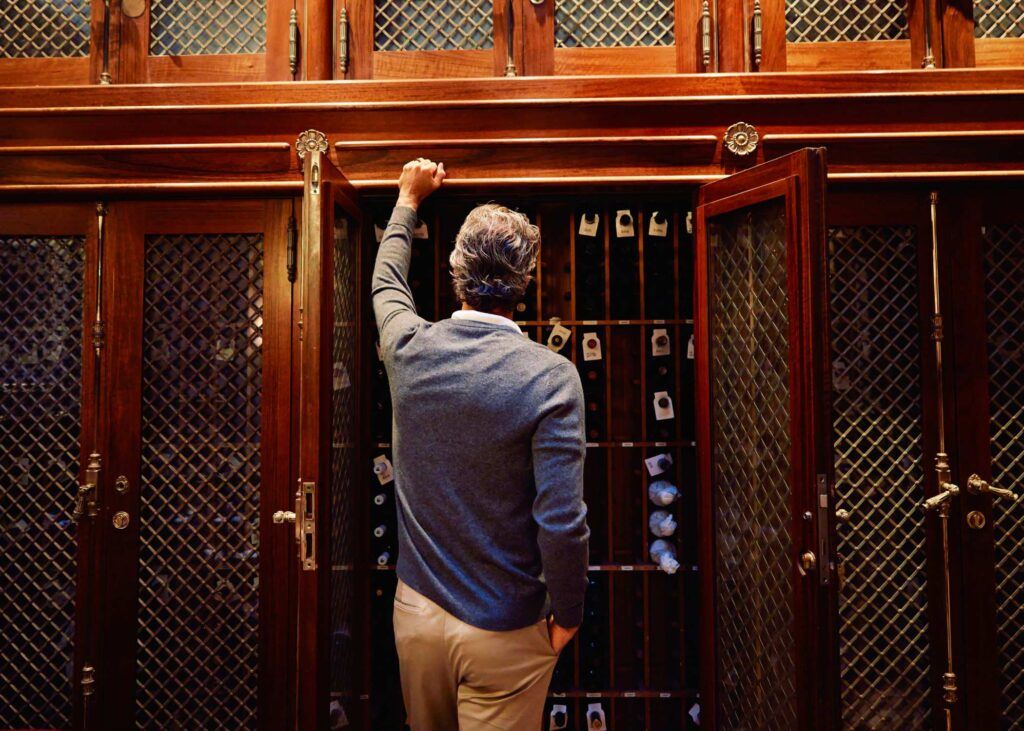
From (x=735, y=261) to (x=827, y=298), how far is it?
0.47m

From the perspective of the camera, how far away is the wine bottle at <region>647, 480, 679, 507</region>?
2.42 metres

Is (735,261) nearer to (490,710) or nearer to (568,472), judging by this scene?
(568,472)

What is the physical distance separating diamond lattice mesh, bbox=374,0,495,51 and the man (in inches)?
50.6

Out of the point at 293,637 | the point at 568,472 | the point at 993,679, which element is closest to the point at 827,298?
the point at 568,472

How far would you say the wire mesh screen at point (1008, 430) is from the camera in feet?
7.20

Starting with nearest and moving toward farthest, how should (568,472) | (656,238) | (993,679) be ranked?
(568,472) → (993,679) → (656,238)

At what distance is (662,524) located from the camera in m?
2.43

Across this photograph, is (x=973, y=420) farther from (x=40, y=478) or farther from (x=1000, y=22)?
(x=40, y=478)

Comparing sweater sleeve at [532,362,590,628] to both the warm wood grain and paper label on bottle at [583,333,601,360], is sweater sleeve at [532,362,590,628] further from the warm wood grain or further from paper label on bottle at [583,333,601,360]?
the warm wood grain

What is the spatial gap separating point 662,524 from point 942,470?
106cm

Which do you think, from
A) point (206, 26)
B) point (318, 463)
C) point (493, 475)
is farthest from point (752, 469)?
point (206, 26)

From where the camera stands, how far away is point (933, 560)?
219 centimetres

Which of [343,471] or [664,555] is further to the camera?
[664,555]

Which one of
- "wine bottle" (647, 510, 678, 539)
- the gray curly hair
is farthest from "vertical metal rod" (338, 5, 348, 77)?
"wine bottle" (647, 510, 678, 539)
